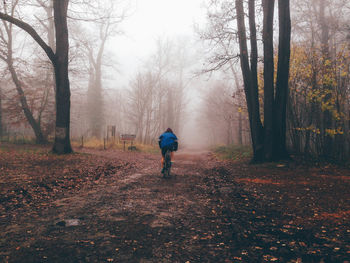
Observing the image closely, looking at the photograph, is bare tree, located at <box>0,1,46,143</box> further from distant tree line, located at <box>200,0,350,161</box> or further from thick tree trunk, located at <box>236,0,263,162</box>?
thick tree trunk, located at <box>236,0,263,162</box>

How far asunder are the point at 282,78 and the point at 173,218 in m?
8.33

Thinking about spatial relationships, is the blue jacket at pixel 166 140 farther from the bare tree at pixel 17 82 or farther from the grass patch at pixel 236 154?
the bare tree at pixel 17 82

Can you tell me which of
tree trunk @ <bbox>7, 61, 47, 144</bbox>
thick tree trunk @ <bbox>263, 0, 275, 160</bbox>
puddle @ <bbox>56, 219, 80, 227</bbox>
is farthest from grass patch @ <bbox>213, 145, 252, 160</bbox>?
tree trunk @ <bbox>7, 61, 47, 144</bbox>

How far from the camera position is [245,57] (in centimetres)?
1157

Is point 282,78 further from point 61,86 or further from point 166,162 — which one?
point 61,86

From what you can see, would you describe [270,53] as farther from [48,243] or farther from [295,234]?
[48,243]

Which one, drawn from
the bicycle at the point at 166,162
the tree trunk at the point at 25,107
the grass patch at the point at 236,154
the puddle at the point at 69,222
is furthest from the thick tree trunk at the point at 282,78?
Answer: the tree trunk at the point at 25,107

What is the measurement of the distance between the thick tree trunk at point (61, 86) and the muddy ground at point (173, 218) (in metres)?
3.31

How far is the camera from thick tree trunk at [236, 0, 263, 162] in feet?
35.8

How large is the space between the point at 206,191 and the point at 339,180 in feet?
13.1

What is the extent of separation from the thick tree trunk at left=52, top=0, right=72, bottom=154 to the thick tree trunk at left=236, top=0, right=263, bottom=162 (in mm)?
8628

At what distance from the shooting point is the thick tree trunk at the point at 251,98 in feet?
35.8

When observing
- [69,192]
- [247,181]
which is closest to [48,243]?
[69,192]

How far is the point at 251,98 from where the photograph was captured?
1144 cm
